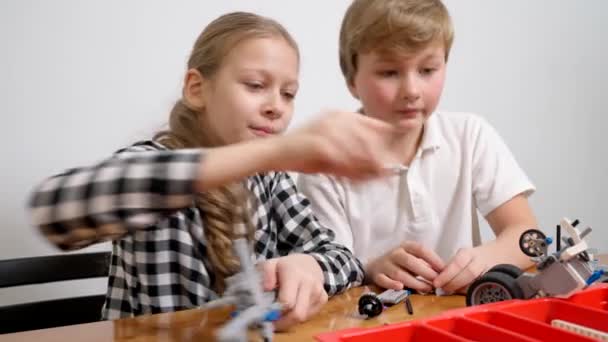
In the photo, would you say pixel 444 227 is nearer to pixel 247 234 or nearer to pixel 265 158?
pixel 247 234

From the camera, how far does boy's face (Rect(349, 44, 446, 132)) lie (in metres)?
1.03

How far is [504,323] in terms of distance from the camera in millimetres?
627

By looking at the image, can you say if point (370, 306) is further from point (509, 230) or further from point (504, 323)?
point (509, 230)

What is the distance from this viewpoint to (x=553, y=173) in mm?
2055

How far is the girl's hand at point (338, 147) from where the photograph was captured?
44cm

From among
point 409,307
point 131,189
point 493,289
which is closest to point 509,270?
point 493,289

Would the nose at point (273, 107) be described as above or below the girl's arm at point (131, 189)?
above

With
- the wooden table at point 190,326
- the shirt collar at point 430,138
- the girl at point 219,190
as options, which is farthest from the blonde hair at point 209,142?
the shirt collar at point 430,138

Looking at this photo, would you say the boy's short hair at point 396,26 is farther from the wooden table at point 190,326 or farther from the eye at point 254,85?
the wooden table at point 190,326

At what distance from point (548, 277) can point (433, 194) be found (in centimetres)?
52

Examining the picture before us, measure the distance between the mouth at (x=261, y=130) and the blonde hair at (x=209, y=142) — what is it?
0.08 meters

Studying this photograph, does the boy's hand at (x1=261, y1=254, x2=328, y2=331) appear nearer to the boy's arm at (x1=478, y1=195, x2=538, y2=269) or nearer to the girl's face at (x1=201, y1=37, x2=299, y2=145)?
the girl's face at (x1=201, y1=37, x2=299, y2=145)

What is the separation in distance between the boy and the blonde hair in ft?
0.74

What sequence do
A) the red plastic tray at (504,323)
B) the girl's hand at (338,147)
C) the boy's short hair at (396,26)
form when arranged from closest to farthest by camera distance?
the girl's hand at (338,147) → the red plastic tray at (504,323) → the boy's short hair at (396,26)
